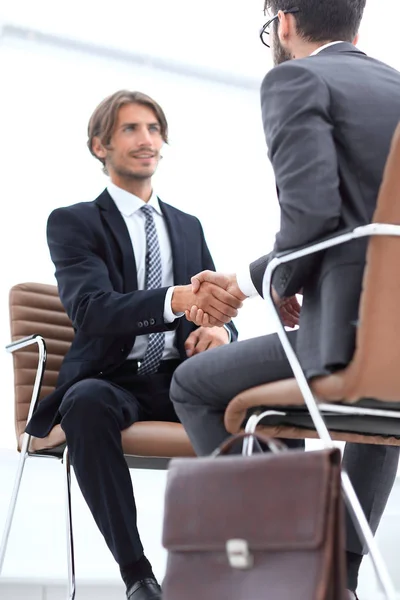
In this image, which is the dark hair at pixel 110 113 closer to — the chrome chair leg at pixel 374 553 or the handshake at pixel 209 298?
the handshake at pixel 209 298

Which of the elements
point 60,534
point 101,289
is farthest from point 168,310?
point 60,534

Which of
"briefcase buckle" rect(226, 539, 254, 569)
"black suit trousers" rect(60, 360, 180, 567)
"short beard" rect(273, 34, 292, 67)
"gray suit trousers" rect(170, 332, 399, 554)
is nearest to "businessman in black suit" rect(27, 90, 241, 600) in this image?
"black suit trousers" rect(60, 360, 180, 567)

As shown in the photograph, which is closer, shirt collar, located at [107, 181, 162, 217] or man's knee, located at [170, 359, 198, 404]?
man's knee, located at [170, 359, 198, 404]

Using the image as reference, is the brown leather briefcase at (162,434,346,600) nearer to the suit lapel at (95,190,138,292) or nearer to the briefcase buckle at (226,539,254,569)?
the briefcase buckle at (226,539,254,569)

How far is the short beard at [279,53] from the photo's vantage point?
6.63 ft

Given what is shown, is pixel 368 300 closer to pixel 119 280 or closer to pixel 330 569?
pixel 330 569

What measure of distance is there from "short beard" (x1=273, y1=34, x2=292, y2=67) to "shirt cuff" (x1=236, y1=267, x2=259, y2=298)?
1.68 ft

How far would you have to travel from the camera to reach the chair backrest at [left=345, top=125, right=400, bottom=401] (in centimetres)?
141

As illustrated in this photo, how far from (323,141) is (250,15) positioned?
10.2 ft

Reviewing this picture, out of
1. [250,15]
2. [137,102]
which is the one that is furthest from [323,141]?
[250,15]

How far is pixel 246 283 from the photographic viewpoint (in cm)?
216

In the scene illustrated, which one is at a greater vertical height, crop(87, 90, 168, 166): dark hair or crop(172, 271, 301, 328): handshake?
crop(87, 90, 168, 166): dark hair

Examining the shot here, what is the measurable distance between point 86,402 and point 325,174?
1076mm

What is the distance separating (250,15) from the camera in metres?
4.44
